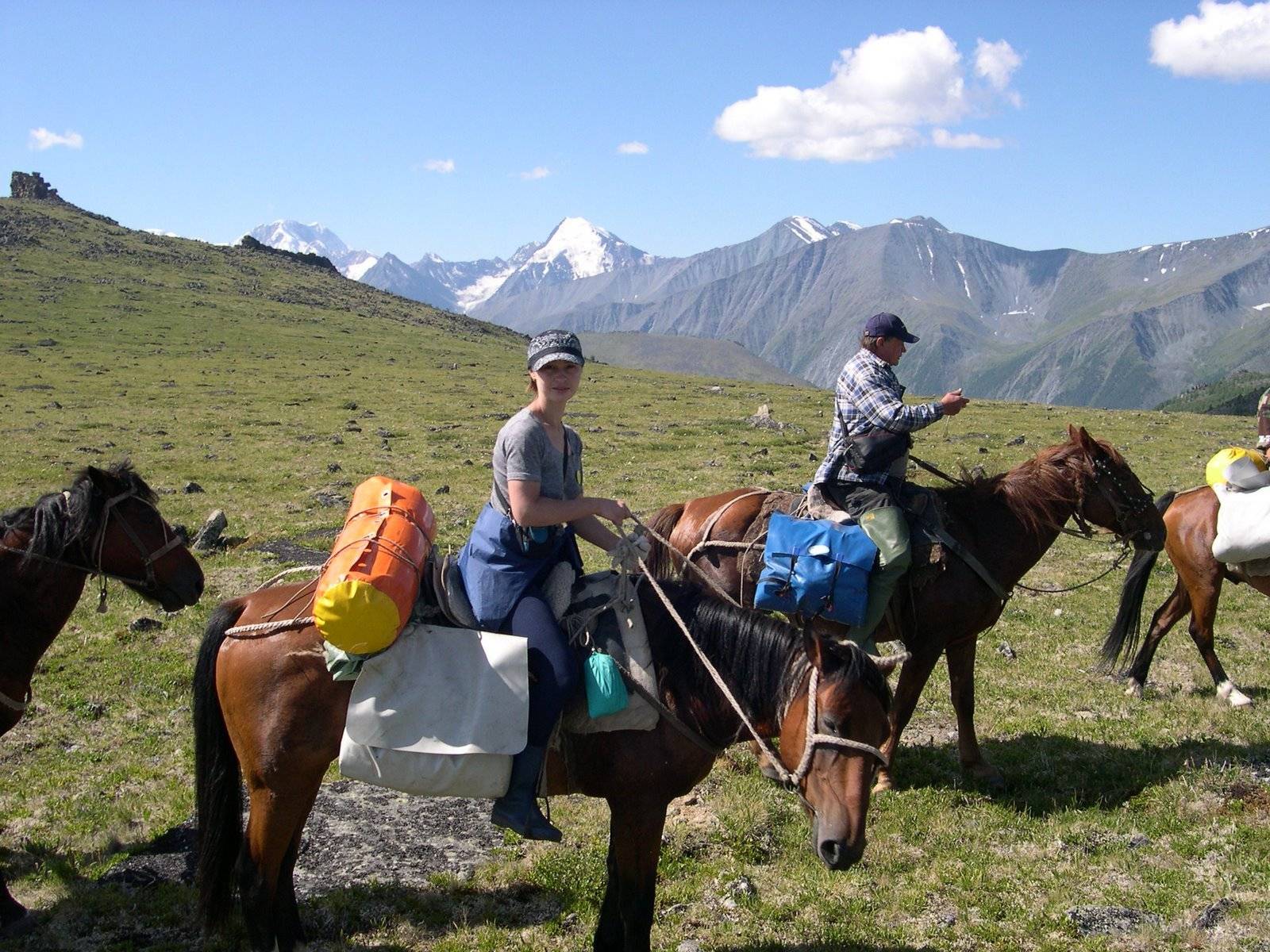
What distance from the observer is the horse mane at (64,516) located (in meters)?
6.61

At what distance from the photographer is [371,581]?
15.3 ft

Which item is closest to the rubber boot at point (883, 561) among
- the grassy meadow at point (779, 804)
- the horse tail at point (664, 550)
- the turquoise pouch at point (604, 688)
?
the grassy meadow at point (779, 804)

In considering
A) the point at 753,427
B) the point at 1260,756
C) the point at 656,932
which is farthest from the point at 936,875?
the point at 753,427

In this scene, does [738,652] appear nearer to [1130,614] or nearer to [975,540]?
[975,540]

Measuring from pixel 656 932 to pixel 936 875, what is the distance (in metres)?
2.07

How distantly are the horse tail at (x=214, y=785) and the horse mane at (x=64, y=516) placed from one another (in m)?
2.06

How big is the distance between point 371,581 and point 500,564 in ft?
2.53

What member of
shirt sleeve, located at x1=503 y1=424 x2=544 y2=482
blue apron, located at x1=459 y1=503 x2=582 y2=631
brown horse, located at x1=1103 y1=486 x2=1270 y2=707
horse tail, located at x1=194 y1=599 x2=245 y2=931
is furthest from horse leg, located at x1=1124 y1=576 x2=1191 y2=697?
horse tail, located at x1=194 y1=599 x2=245 y2=931

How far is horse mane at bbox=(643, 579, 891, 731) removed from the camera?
15.7ft

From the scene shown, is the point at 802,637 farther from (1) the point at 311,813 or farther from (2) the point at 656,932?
(1) the point at 311,813

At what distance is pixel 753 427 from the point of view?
31500mm

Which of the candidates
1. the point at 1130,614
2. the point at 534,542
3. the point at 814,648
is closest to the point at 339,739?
the point at 534,542

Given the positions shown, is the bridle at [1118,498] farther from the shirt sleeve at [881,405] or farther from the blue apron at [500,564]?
the blue apron at [500,564]

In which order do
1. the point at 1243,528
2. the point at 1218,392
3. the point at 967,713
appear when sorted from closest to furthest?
the point at 967,713, the point at 1243,528, the point at 1218,392
